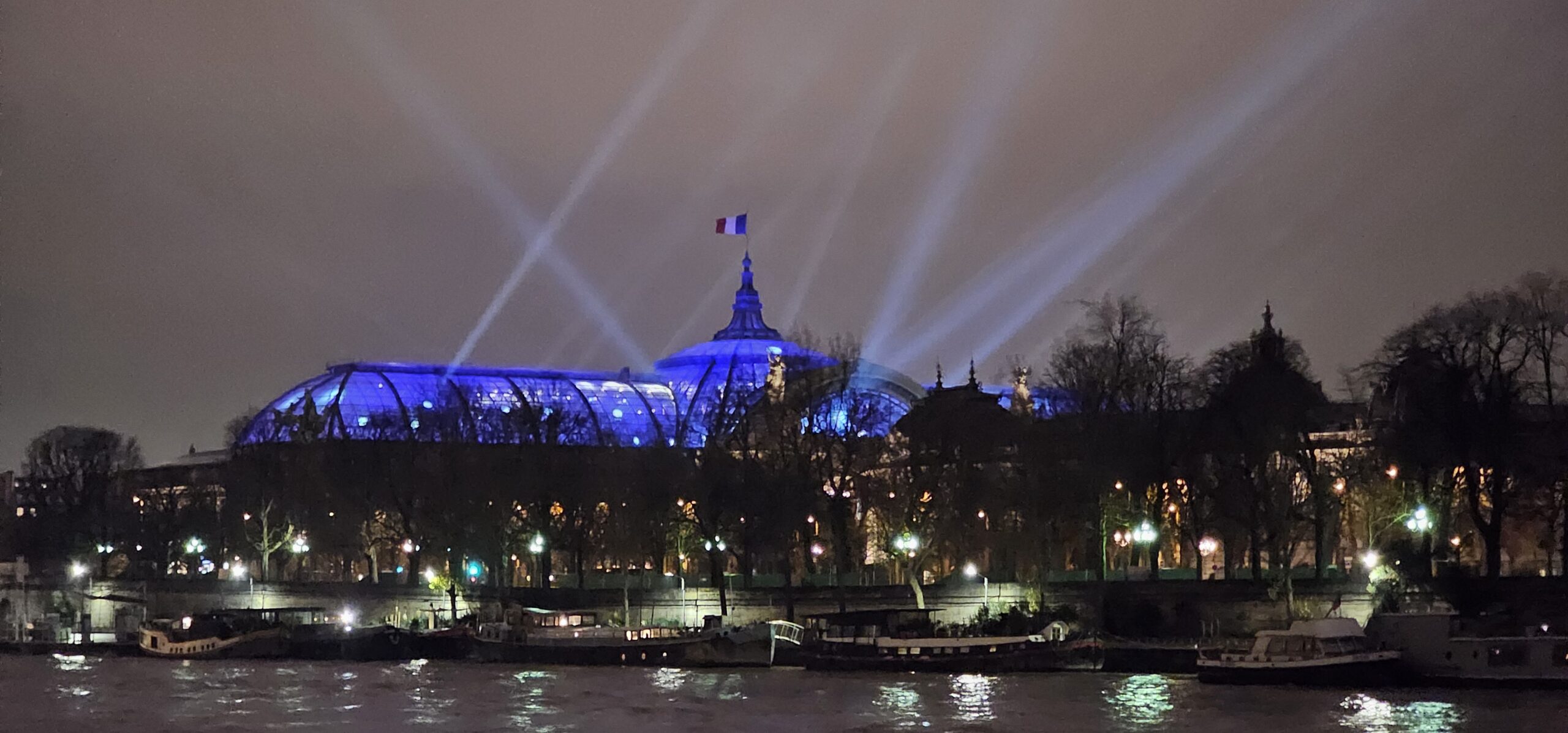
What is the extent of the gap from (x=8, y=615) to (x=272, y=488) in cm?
2889

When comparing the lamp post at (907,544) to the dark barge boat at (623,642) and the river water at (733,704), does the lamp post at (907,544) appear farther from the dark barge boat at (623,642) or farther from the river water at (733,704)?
the river water at (733,704)

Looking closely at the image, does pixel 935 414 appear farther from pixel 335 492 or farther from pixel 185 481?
pixel 185 481

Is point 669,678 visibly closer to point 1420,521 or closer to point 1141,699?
point 1141,699

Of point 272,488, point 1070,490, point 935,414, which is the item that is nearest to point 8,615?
point 272,488

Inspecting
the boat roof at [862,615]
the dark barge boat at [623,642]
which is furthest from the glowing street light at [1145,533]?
the dark barge boat at [623,642]

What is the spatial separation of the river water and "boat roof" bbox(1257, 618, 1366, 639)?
3.18 m

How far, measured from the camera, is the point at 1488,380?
4094 inches

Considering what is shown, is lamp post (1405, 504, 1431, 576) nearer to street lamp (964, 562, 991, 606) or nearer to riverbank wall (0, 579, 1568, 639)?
riverbank wall (0, 579, 1568, 639)

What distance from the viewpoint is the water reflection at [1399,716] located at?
2847 inches

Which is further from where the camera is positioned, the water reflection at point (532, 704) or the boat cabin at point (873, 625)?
the boat cabin at point (873, 625)

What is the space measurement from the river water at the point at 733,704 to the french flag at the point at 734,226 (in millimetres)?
97157

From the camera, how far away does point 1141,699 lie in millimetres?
82938

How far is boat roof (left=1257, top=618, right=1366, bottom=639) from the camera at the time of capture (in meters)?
87.8

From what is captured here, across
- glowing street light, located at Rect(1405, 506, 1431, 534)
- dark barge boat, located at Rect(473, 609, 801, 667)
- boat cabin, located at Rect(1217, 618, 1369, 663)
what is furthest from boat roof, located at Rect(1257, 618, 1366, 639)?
dark barge boat, located at Rect(473, 609, 801, 667)
